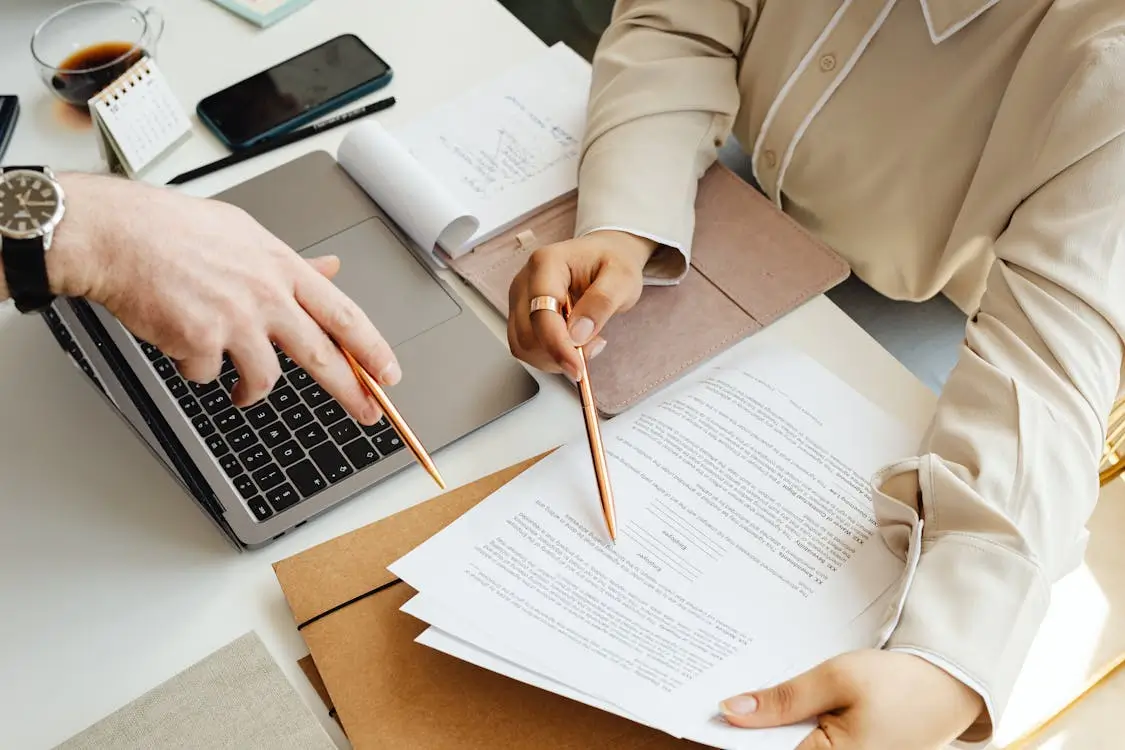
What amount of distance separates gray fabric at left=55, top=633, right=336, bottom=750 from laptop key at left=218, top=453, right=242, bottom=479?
0.14 metres

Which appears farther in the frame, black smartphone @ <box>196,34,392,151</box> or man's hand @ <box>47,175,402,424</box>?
black smartphone @ <box>196,34,392,151</box>

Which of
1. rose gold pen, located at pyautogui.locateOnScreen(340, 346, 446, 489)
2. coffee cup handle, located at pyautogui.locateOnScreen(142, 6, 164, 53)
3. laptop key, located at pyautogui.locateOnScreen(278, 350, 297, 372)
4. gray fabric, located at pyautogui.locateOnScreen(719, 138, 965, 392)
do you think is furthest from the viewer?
gray fabric, located at pyautogui.locateOnScreen(719, 138, 965, 392)

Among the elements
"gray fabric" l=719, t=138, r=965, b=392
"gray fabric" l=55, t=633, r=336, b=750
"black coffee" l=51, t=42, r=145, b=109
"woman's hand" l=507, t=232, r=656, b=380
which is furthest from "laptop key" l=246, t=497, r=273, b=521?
"gray fabric" l=719, t=138, r=965, b=392

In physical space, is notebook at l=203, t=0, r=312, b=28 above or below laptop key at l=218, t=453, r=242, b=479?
above

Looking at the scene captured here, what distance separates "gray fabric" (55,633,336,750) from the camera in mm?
611

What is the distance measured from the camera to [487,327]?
32.4 inches

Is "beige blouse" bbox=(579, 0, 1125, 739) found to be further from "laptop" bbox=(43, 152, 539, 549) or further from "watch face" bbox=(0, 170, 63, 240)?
"watch face" bbox=(0, 170, 63, 240)

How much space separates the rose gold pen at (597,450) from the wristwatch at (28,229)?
0.37 metres

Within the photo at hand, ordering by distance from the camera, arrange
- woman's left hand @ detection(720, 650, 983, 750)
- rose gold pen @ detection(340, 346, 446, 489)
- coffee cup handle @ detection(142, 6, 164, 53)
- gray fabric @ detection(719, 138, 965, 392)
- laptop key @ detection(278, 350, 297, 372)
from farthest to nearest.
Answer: gray fabric @ detection(719, 138, 965, 392) → coffee cup handle @ detection(142, 6, 164, 53) → laptop key @ detection(278, 350, 297, 372) → rose gold pen @ detection(340, 346, 446, 489) → woman's left hand @ detection(720, 650, 983, 750)

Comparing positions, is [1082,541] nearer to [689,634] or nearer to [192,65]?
[689,634]

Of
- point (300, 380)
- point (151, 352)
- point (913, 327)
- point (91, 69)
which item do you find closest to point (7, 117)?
point (91, 69)

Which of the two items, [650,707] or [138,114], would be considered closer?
[650,707]

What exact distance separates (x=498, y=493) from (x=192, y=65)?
25.5 inches

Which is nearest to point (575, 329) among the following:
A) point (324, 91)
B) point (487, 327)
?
point (487, 327)
